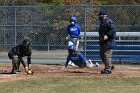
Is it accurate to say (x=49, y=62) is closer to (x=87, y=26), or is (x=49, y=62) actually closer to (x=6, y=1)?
(x=87, y=26)

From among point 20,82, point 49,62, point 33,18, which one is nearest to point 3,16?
point 33,18

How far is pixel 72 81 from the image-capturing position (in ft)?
40.5

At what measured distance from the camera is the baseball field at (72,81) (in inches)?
433

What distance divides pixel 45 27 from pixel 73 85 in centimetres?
757

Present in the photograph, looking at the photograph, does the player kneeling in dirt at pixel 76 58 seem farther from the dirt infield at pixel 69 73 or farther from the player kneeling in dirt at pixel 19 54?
the player kneeling in dirt at pixel 19 54

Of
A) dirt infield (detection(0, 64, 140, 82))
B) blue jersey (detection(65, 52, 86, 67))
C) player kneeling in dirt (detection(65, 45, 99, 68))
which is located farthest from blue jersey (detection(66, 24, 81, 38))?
dirt infield (detection(0, 64, 140, 82))

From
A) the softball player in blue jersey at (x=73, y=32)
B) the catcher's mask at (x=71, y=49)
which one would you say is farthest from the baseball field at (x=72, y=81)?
the softball player in blue jersey at (x=73, y=32)

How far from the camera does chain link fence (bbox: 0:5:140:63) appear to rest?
741 inches

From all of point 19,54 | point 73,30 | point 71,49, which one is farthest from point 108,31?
point 19,54

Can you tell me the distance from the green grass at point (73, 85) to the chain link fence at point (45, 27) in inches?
239

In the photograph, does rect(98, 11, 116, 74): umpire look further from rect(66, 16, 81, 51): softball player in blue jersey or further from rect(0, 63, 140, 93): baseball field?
rect(66, 16, 81, 51): softball player in blue jersey

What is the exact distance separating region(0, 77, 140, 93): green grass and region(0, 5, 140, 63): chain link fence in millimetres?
6080

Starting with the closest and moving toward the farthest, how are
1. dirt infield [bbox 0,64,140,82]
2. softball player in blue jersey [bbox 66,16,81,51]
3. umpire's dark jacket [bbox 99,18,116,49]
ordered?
dirt infield [bbox 0,64,140,82] → umpire's dark jacket [bbox 99,18,116,49] → softball player in blue jersey [bbox 66,16,81,51]

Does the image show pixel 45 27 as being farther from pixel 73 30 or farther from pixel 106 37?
pixel 106 37
